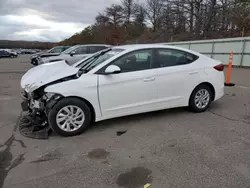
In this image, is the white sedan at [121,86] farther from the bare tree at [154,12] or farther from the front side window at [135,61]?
the bare tree at [154,12]

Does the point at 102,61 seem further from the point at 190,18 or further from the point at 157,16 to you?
the point at 157,16

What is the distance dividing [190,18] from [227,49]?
16598 millimetres

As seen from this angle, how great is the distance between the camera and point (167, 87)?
14.5 feet

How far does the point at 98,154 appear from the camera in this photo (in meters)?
3.18

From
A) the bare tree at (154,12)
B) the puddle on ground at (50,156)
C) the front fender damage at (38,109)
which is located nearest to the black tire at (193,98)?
the front fender damage at (38,109)

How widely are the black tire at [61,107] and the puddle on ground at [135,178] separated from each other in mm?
1428

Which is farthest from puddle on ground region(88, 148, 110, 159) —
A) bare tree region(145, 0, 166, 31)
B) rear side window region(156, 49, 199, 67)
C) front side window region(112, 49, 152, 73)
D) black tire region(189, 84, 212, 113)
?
bare tree region(145, 0, 166, 31)

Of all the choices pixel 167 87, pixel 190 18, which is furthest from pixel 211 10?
pixel 167 87

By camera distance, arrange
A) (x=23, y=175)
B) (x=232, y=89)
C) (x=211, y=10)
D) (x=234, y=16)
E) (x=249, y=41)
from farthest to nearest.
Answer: (x=211, y=10), (x=234, y=16), (x=249, y=41), (x=232, y=89), (x=23, y=175)

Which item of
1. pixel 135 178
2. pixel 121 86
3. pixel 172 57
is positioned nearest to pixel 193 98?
pixel 172 57

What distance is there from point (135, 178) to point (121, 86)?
1.83 m

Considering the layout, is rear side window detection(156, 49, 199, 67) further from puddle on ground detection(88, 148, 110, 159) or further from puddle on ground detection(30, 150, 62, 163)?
puddle on ground detection(30, 150, 62, 163)

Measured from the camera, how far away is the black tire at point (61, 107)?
3.64 metres

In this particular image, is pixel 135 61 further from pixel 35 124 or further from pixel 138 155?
pixel 35 124
